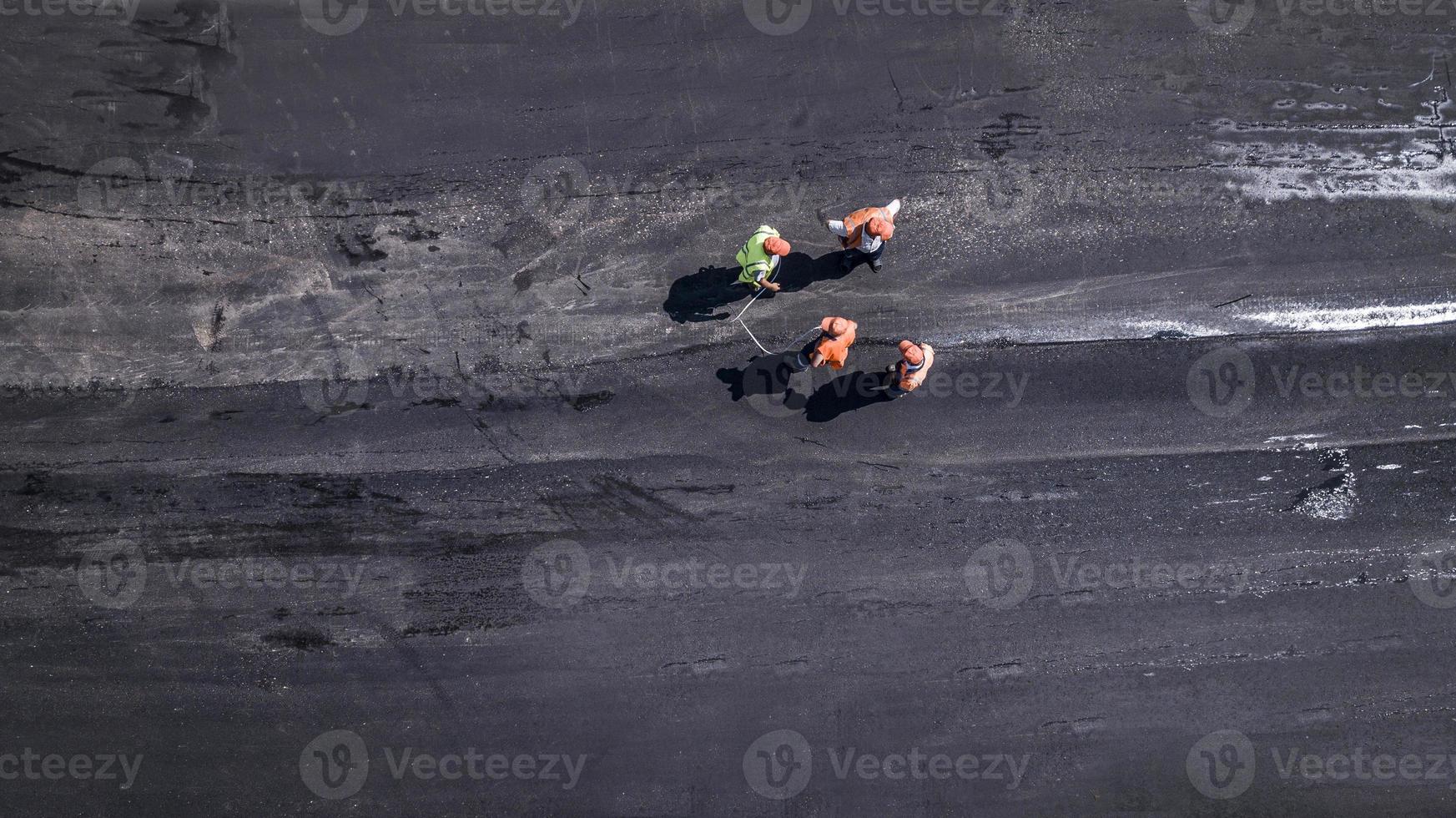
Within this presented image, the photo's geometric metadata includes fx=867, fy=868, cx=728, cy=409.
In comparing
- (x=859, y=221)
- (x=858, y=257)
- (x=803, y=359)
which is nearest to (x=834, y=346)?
(x=803, y=359)

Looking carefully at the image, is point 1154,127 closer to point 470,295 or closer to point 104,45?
point 470,295

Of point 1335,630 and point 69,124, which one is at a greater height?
point 69,124

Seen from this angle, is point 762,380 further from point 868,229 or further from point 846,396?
point 868,229

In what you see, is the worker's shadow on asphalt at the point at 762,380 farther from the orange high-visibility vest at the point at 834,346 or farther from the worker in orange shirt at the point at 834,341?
the orange high-visibility vest at the point at 834,346

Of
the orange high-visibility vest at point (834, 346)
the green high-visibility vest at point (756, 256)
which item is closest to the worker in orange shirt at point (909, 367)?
the orange high-visibility vest at point (834, 346)

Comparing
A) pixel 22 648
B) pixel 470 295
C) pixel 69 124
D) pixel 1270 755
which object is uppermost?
pixel 69 124

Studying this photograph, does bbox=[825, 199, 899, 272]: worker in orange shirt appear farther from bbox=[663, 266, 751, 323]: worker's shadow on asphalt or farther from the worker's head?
bbox=[663, 266, 751, 323]: worker's shadow on asphalt

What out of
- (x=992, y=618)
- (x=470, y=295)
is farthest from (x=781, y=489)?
(x=470, y=295)
